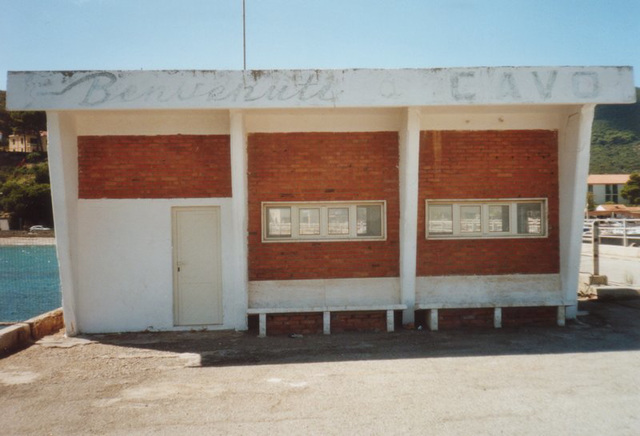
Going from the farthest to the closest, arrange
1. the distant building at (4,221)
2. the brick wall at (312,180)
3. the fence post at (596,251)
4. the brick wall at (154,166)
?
the distant building at (4,221) < the fence post at (596,251) < the brick wall at (312,180) < the brick wall at (154,166)

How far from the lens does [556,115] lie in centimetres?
876

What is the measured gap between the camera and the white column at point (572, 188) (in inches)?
324

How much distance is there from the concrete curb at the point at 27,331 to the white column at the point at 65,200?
50 cm

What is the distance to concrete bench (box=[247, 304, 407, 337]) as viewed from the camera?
7992 millimetres

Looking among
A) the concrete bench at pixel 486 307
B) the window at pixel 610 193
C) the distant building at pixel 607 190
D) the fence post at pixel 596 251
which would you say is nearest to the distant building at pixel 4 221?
the concrete bench at pixel 486 307

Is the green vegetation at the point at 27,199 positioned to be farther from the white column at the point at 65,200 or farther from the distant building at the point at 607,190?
the distant building at the point at 607,190

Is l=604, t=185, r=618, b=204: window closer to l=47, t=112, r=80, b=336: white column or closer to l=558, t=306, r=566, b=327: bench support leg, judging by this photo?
l=558, t=306, r=566, b=327: bench support leg

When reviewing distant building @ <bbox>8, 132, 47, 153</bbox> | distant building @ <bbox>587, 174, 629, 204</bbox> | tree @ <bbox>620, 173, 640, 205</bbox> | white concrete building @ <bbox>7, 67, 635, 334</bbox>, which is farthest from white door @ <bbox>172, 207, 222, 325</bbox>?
distant building @ <bbox>8, 132, 47, 153</bbox>

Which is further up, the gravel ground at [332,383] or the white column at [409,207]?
the white column at [409,207]

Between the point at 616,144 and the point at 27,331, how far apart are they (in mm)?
115000

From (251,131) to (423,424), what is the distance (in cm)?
585

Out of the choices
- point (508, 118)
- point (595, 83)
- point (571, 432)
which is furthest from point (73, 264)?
point (595, 83)

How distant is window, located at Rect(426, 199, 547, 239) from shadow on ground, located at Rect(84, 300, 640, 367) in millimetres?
1803

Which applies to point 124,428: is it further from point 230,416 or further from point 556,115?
point 556,115
